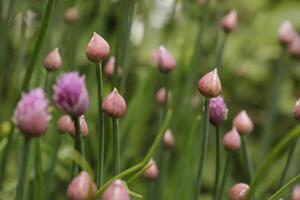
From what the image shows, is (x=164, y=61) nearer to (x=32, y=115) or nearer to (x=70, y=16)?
(x=70, y=16)

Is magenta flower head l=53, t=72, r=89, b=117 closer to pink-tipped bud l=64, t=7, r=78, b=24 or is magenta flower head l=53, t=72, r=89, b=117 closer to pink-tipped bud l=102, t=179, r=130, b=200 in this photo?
pink-tipped bud l=102, t=179, r=130, b=200

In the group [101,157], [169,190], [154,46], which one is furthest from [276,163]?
[101,157]

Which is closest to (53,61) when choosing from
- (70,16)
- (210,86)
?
(210,86)

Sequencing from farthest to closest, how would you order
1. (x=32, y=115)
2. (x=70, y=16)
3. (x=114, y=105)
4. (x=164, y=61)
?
(x=70, y=16), (x=164, y=61), (x=114, y=105), (x=32, y=115)

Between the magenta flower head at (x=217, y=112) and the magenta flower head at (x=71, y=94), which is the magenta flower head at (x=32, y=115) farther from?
the magenta flower head at (x=217, y=112)

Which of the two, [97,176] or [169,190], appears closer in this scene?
[97,176]

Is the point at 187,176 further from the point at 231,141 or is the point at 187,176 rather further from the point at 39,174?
the point at 39,174

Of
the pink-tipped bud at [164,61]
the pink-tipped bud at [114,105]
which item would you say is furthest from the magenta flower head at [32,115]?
the pink-tipped bud at [164,61]

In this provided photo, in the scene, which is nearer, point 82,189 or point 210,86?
point 82,189
